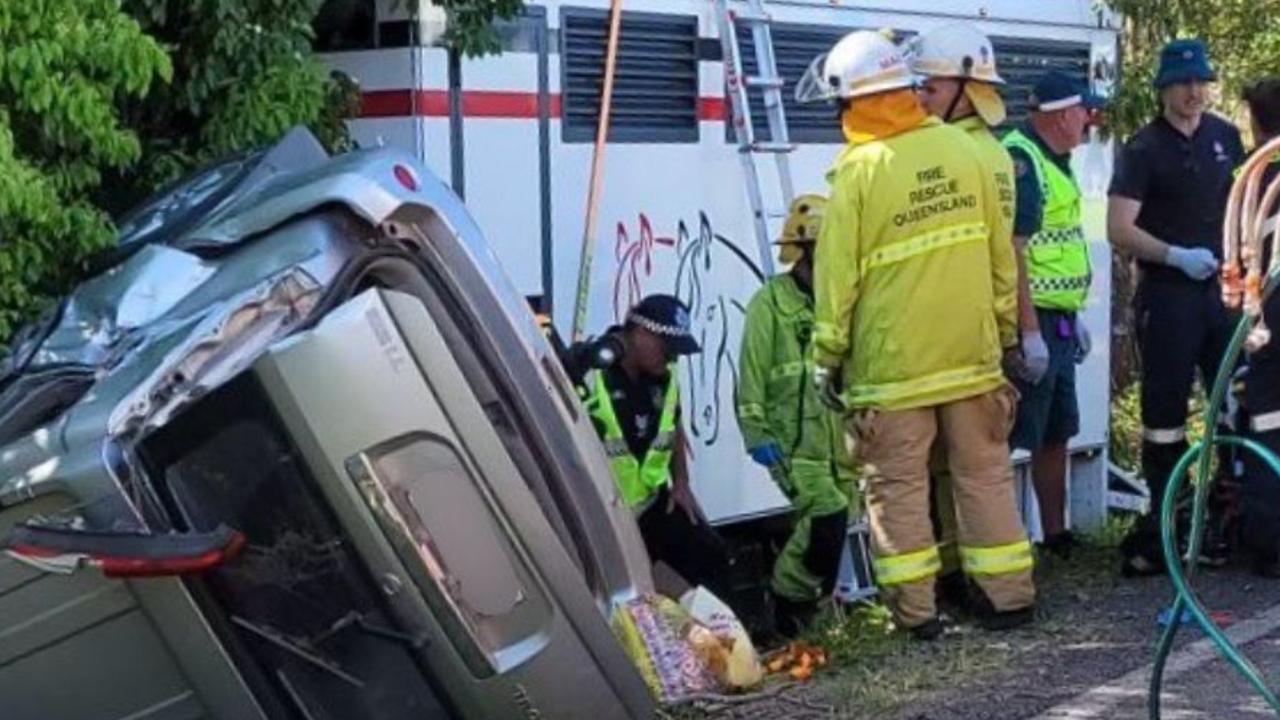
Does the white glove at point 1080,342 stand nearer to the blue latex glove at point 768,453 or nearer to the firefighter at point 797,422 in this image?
the firefighter at point 797,422

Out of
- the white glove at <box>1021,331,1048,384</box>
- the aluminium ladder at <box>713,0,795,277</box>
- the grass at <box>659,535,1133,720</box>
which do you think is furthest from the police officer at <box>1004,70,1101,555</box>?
the aluminium ladder at <box>713,0,795,277</box>

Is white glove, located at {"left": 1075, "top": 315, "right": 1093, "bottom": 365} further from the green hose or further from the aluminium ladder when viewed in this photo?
the green hose

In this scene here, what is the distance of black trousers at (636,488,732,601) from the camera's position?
280 inches

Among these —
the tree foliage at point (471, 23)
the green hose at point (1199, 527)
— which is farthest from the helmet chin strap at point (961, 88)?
the green hose at point (1199, 527)

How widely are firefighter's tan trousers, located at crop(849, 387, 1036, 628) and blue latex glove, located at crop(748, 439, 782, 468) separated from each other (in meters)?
0.33

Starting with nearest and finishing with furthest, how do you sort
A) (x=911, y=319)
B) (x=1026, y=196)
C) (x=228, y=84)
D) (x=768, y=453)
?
(x=228, y=84) < (x=911, y=319) < (x=768, y=453) < (x=1026, y=196)

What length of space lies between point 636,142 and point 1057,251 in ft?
5.70

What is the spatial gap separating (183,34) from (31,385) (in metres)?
1.54

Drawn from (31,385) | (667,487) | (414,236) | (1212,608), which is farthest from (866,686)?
(31,385)

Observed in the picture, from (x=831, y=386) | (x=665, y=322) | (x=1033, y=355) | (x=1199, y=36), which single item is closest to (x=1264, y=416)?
(x=1033, y=355)

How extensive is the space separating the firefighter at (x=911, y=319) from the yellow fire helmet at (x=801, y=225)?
1.12 ft

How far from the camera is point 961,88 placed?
7.42m

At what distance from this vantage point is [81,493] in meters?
4.18

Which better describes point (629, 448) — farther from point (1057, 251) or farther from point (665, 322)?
point (1057, 251)
